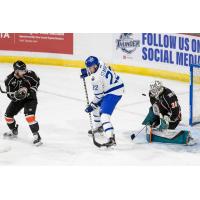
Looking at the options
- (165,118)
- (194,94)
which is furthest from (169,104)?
(194,94)

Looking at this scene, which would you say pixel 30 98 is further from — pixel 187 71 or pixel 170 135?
pixel 187 71

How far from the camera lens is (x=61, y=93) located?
6.26m

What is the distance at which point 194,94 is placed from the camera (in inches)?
216

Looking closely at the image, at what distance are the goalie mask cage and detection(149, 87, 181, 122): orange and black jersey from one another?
17.9 inches

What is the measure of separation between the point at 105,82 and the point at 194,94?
1.19 metres

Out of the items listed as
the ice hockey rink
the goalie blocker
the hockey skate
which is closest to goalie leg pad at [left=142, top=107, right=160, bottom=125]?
the goalie blocker

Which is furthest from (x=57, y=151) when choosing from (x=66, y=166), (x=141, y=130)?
(x=141, y=130)

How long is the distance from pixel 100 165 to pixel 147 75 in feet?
8.58

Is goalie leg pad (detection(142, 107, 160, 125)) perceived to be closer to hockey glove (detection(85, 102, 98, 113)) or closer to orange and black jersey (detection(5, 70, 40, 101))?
hockey glove (detection(85, 102, 98, 113))

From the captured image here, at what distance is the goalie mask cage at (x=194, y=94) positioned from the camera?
534 cm

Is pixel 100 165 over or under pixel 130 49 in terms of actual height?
under

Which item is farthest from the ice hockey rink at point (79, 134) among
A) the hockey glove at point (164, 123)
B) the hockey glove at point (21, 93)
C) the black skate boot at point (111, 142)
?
the hockey glove at point (21, 93)

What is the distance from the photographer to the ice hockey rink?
14.6 ft

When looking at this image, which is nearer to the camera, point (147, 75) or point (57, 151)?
point (57, 151)
